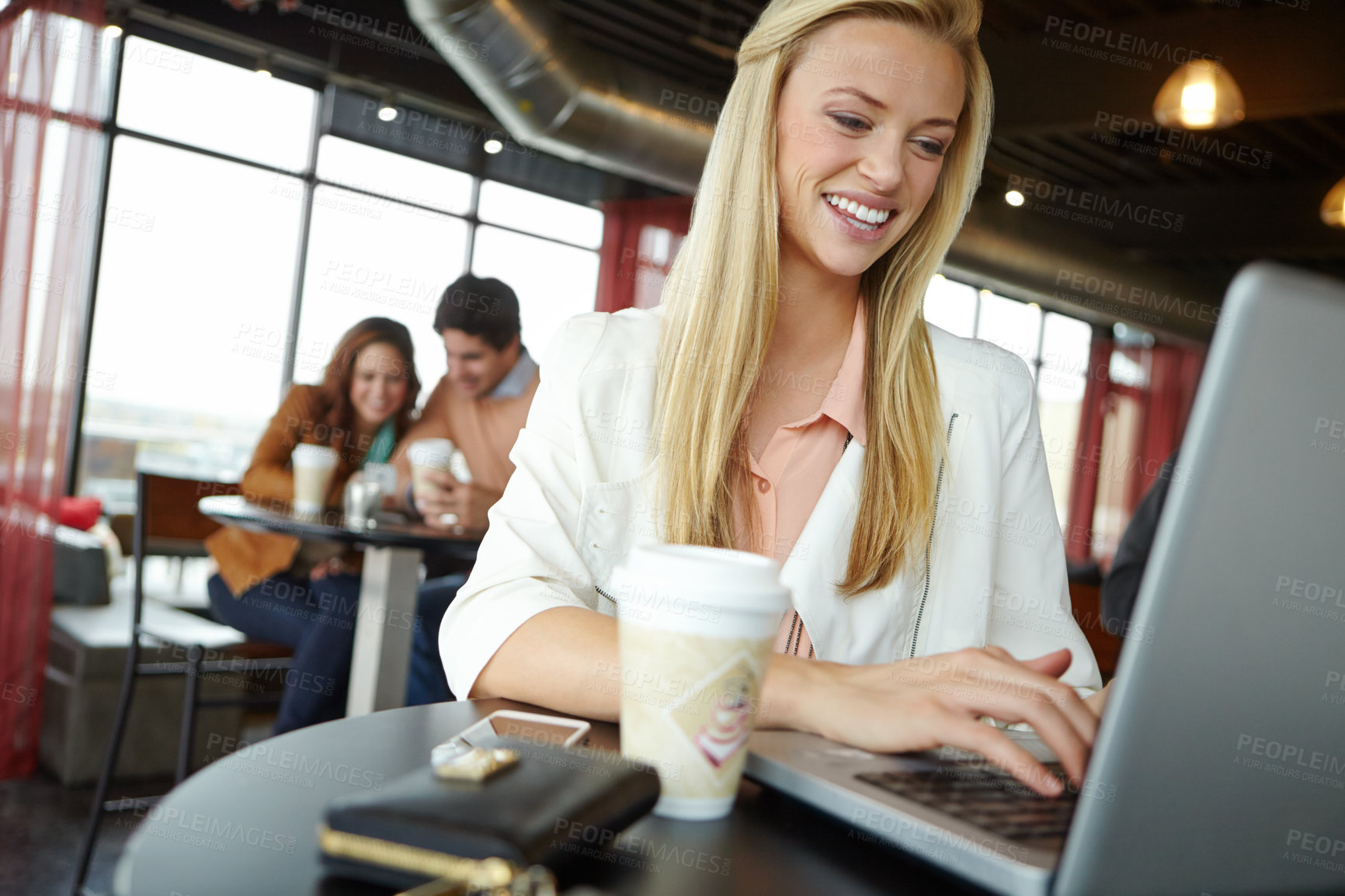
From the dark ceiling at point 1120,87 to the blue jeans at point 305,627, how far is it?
134 inches

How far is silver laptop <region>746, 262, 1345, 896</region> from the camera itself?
406 mm

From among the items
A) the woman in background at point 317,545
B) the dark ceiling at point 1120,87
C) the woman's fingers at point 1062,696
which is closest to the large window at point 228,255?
the dark ceiling at point 1120,87

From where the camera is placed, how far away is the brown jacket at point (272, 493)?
3.12 meters

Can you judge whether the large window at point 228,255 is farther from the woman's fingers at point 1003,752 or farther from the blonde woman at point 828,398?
the woman's fingers at point 1003,752

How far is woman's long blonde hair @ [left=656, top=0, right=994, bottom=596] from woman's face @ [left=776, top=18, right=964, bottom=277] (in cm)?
2

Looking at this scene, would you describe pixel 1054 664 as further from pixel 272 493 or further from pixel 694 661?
pixel 272 493

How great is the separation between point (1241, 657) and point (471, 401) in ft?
10.7

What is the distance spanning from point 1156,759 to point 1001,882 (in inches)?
4.4

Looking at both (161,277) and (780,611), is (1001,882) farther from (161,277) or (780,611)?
(161,277)

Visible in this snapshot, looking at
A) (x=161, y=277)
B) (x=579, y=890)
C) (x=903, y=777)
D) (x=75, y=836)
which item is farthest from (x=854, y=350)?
(x=161, y=277)

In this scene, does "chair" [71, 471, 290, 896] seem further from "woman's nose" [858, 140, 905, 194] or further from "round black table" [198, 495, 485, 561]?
"woman's nose" [858, 140, 905, 194]

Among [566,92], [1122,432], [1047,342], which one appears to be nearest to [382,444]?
[566,92]

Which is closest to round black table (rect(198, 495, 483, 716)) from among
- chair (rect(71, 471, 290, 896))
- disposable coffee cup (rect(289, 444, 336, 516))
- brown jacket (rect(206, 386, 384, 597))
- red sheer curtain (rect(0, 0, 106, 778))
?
disposable coffee cup (rect(289, 444, 336, 516))

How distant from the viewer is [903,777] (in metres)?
0.65
